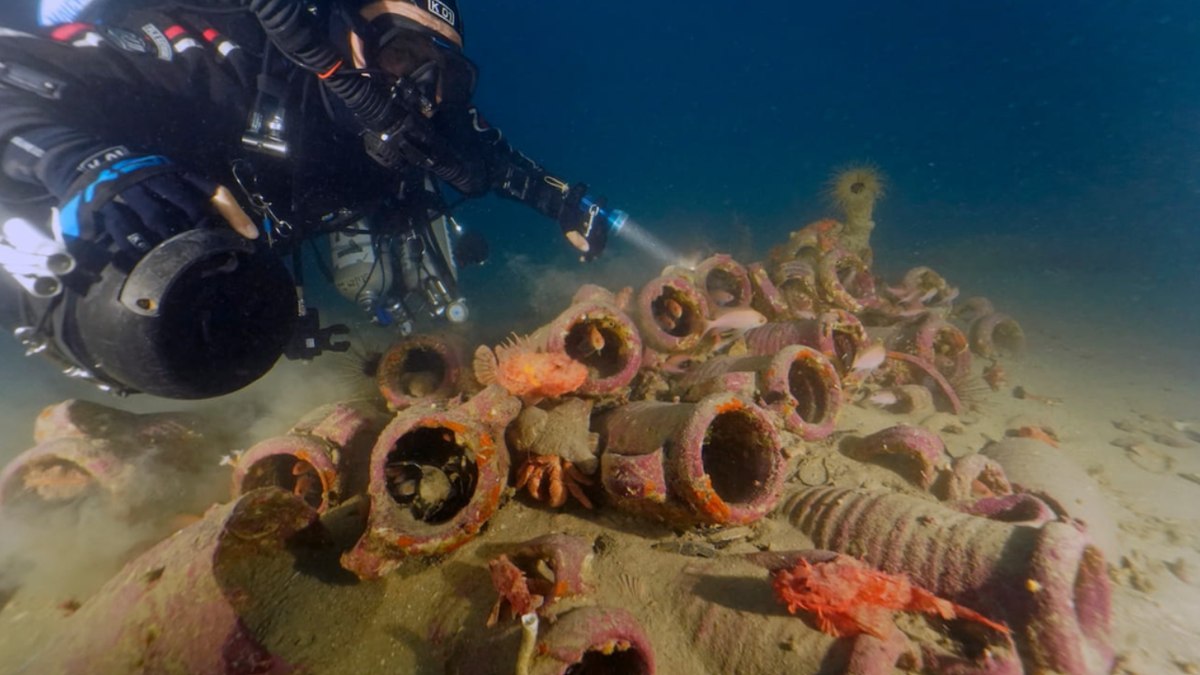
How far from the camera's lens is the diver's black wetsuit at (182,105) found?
264 centimetres

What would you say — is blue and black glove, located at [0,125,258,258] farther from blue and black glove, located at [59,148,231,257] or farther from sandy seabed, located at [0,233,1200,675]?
sandy seabed, located at [0,233,1200,675]

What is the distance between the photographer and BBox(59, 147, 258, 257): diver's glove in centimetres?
223

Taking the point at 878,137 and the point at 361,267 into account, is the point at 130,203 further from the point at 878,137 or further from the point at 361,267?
the point at 878,137

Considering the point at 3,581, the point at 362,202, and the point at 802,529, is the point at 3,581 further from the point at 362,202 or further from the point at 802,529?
the point at 802,529

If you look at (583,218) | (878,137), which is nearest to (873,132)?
(878,137)

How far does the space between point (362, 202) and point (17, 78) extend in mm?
2466

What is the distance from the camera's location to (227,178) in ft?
13.1

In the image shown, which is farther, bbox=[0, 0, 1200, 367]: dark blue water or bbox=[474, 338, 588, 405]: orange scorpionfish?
bbox=[0, 0, 1200, 367]: dark blue water

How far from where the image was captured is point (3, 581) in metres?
2.98

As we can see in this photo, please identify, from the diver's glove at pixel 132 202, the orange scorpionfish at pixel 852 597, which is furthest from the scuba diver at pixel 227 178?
the orange scorpionfish at pixel 852 597

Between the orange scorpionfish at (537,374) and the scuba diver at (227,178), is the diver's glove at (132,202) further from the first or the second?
the orange scorpionfish at (537,374)

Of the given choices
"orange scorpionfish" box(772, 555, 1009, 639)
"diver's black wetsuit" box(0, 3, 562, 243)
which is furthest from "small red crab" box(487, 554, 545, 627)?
"diver's black wetsuit" box(0, 3, 562, 243)

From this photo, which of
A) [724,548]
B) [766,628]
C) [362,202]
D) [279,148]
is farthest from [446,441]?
[362,202]

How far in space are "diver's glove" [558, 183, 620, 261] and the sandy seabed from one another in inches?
127
